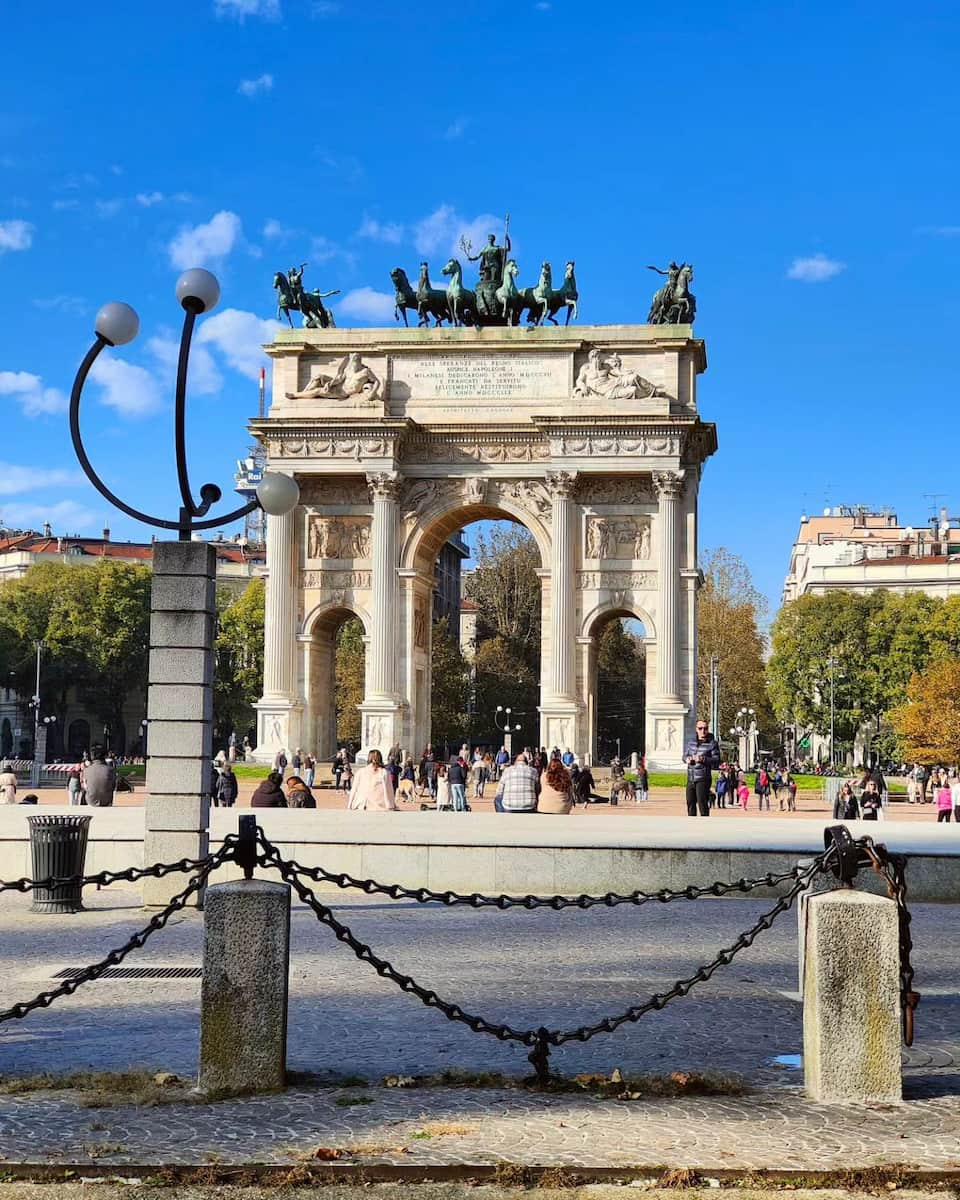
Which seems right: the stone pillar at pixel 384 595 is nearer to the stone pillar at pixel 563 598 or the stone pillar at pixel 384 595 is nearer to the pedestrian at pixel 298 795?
the stone pillar at pixel 563 598

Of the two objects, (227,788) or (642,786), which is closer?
(227,788)

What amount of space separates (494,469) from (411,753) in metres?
11.4

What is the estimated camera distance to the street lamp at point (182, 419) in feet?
51.4

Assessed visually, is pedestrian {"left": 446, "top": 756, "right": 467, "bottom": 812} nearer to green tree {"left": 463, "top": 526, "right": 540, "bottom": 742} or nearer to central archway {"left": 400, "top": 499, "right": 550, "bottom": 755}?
central archway {"left": 400, "top": 499, "right": 550, "bottom": 755}

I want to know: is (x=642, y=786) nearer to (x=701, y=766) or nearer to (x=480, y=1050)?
(x=701, y=766)

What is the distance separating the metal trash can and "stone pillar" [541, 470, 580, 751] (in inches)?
1503

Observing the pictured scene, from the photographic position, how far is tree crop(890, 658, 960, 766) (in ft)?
243

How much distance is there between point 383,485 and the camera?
54.5 m

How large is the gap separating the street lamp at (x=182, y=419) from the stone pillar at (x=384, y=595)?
1513 inches

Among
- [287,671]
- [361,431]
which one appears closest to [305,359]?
[361,431]

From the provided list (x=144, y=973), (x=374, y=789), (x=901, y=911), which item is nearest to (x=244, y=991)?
(x=901, y=911)

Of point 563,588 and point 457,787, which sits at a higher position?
point 563,588

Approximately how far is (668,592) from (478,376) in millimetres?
11114

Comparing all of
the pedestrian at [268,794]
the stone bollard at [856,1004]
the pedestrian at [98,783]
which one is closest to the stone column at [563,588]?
the pedestrian at [98,783]
